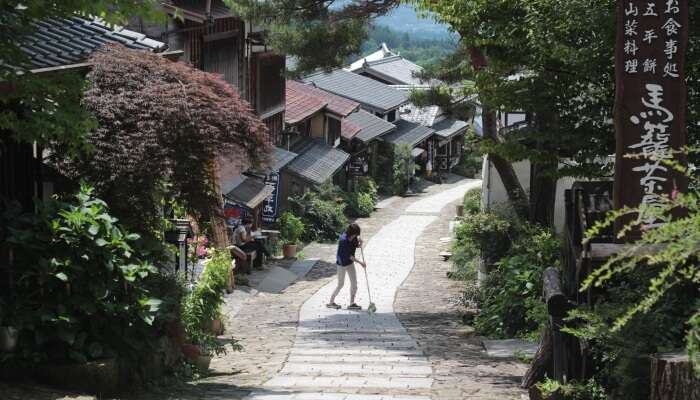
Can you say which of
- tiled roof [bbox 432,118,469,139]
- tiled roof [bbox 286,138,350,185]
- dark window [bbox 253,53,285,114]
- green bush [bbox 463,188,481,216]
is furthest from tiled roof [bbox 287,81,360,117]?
tiled roof [bbox 432,118,469,139]

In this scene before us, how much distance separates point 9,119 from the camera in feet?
27.4

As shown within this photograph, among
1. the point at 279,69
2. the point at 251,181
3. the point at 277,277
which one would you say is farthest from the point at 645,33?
the point at 279,69

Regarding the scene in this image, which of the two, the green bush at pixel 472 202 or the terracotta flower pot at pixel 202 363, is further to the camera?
the green bush at pixel 472 202

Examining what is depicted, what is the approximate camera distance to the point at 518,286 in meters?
16.9

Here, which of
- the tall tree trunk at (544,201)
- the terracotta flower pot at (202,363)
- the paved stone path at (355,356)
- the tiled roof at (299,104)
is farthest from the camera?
the tiled roof at (299,104)

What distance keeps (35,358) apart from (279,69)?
26.2 meters

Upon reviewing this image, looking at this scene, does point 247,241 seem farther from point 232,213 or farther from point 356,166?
point 356,166

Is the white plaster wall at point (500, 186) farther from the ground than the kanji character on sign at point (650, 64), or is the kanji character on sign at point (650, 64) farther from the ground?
the kanji character on sign at point (650, 64)

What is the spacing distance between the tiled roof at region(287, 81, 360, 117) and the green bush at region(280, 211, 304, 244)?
34.2ft

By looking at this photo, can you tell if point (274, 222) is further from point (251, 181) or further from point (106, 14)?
point (106, 14)

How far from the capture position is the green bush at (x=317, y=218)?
118 ft

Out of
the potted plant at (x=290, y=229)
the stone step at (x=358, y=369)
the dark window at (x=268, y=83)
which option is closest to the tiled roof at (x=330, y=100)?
the dark window at (x=268, y=83)

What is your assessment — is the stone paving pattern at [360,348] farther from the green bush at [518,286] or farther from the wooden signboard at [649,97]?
the wooden signboard at [649,97]

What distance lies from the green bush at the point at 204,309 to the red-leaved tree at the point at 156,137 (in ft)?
5.50
